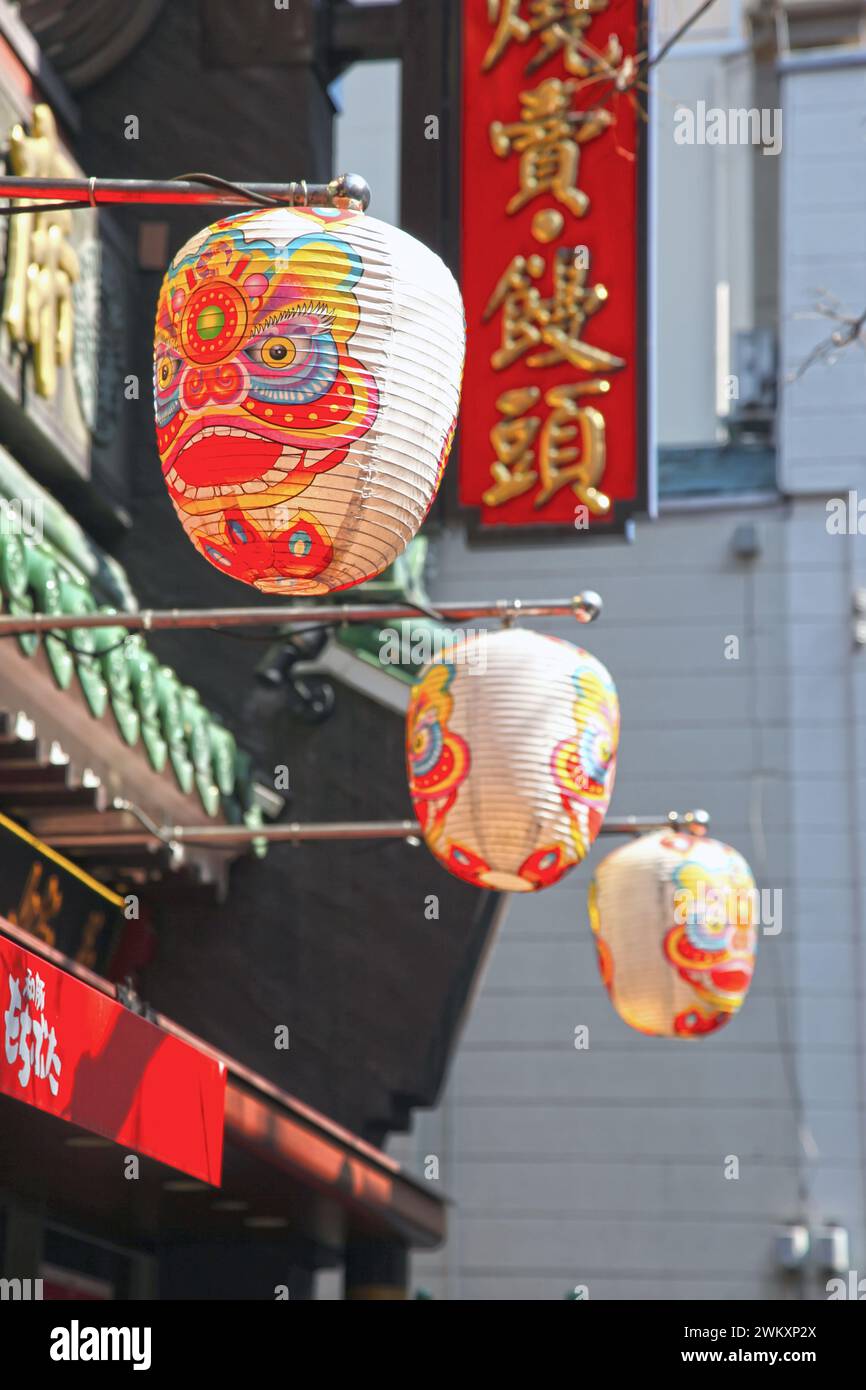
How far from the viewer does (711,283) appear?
16766mm

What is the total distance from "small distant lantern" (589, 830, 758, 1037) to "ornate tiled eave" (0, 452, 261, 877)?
2.16 metres

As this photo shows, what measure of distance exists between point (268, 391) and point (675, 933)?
492 cm

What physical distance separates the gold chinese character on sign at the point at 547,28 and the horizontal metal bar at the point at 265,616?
359cm

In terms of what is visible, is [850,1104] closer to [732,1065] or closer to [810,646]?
[732,1065]

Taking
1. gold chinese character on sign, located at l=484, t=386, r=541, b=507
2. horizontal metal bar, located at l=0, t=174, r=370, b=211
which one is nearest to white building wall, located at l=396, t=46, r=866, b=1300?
gold chinese character on sign, located at l=484, t=386, r=541, b=507

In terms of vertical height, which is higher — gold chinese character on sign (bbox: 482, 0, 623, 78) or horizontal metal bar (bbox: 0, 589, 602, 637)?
gold chinese character on sign (bbox: 482, 0, 623, 78)

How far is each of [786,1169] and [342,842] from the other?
16.9ft

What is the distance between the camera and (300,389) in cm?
486

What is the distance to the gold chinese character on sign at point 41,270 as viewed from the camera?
9219 mm

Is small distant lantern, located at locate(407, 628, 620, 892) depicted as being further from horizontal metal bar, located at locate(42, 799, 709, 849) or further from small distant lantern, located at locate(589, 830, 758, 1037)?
horizontal metal bar, located at locate(42, 799, 709, 849)

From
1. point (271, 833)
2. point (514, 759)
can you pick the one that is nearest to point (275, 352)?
point (514, 759)

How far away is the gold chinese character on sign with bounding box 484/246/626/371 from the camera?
1042cm

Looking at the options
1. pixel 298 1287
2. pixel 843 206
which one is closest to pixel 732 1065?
pixel 298 1287

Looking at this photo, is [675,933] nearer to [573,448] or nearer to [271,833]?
[271,833]
